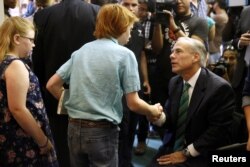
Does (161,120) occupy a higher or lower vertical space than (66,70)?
lower

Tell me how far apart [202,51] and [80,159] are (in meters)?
0.97

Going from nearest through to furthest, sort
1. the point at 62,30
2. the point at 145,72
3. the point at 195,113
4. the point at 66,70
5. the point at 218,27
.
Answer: the point at 66,70 < the point at 195,113 < the point at 62,30 < the point at 145,72 < the point at 218,27

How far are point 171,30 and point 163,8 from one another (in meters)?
0.20

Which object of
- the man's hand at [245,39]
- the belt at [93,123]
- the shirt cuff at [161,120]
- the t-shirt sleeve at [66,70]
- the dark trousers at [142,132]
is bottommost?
the dark trousers at [142,132]

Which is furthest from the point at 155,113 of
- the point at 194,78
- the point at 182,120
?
the point at 194,78

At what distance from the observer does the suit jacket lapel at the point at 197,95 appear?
2.29 metres

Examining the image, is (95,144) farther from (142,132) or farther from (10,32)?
(142,132)

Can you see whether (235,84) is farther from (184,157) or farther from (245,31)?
(184,157)

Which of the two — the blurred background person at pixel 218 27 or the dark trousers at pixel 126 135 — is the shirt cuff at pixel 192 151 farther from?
the blurred background person at pixel 218 27

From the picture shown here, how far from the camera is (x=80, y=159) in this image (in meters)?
2.13

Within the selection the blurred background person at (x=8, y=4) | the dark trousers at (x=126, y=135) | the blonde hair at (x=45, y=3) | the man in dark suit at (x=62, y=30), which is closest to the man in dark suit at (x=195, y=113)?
the dark trousers at (x=126, y=135)

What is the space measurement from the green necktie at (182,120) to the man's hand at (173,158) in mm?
68

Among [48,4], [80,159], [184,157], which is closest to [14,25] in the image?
[80,159]

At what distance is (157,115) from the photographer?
7.64 ft
